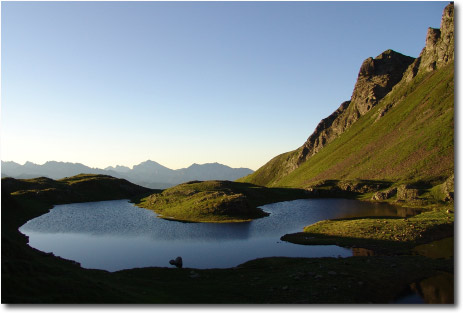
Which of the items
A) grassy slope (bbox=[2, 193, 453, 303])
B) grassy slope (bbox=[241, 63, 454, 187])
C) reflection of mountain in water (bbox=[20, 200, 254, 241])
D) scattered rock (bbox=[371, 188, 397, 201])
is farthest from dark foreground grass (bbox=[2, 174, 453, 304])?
grassy slope (bbox=[241, 63, 454, 187])

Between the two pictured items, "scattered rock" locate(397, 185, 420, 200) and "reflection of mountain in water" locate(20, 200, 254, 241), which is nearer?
"reflection of mountain in water" locate(20, 200, 254, 241)

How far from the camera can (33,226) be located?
297ft

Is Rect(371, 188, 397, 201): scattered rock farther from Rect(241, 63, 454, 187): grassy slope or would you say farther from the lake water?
the lake water

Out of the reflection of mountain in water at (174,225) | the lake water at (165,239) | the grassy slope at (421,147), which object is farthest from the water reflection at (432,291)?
the grassy slope at (421,147)

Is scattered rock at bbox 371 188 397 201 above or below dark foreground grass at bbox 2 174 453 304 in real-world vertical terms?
above

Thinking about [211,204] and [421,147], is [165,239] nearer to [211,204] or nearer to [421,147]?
[211,204]

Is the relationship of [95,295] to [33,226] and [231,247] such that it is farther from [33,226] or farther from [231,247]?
[33,226]

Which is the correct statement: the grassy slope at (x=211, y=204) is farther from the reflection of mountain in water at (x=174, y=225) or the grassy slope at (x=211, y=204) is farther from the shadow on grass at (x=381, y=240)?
the shadow on grass at (x=381, y=240)

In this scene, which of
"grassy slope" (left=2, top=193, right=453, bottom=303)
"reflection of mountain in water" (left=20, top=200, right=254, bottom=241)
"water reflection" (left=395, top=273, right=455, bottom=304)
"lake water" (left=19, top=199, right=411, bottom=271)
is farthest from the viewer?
"reflection of mountain in water" (left=20, top=200, right=254, bottom=241)

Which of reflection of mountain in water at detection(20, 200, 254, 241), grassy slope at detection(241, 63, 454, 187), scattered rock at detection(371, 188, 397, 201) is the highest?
grassy slope at detection(241, 63, 454, 187)

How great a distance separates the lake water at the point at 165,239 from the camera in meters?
54.7

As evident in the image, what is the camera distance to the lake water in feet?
179

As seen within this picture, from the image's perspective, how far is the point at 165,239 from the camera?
71312 mm

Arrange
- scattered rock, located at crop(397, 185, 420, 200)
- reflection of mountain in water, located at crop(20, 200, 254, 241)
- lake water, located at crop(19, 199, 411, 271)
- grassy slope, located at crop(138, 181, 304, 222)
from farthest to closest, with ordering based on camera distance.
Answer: scattered rock, located at crop(397, 185, 420, 200)
grassy slope, located at crop(138, 181, 304, 222)
reflection of mountain in water, located at crop(20, 200, 254, 241)
lake water, located at crop(19, 199, 411, 271)
